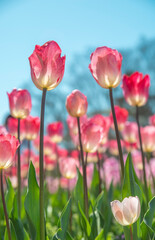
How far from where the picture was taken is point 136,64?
44.9 feet

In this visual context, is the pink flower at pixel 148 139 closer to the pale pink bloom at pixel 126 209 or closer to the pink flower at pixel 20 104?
the pink flower at pixel 20 104

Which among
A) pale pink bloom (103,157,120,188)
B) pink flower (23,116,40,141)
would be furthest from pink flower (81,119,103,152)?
pale pink bloom (103,157,120,188)

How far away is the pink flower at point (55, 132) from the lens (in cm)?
306

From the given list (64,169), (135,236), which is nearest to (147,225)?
(135,236)

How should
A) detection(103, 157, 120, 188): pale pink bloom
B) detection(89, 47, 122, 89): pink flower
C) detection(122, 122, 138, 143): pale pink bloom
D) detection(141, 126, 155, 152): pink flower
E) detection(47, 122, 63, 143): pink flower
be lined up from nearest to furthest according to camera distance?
detection(89, 47, 122, 89): pink flower < detection(141, 126, 155, 152): pink flower < detection(122, 122, 138, 143): pale pink bloom < detection(47, 122, 63, 143): pink flower < detection(103, 157, 120, 188): pale pink bloom

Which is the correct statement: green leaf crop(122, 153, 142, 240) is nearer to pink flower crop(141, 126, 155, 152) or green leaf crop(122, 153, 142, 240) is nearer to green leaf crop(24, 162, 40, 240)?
green leaf crop(24, 162, 40, 240)

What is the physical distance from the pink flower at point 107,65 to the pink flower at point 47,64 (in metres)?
0.21

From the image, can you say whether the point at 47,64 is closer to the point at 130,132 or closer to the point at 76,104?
the point at 76,104

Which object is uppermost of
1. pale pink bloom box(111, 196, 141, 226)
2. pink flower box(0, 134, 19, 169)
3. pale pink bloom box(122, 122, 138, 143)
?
pale pink bloom box(122, 122, 138, 143)

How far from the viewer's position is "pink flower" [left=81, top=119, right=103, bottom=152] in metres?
1.46

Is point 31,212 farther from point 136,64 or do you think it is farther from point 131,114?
point 136,64

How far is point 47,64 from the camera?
0.98 m

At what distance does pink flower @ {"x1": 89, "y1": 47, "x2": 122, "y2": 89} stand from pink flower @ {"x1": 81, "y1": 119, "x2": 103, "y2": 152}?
0.34 m

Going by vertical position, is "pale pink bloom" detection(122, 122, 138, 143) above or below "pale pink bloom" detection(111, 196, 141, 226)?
above
